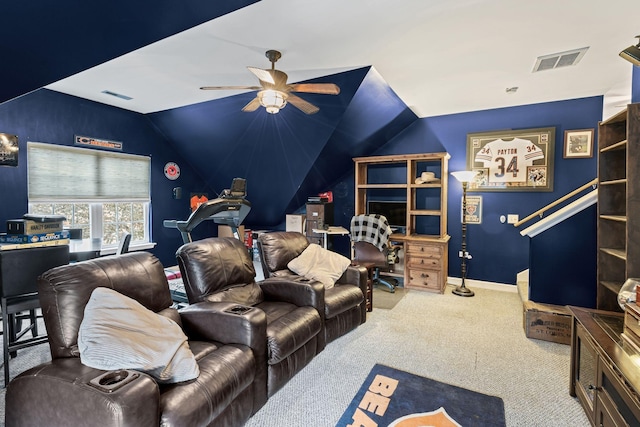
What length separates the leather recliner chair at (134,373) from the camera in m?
1.29

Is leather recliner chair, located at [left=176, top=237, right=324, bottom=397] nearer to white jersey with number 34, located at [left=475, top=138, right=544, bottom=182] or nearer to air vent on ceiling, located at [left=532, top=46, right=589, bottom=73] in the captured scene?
air vent on ceiling, located at [left=532, top=46, right=589, bottom=73]

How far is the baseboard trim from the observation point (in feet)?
15.5

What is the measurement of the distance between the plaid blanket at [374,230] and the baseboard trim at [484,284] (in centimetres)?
143

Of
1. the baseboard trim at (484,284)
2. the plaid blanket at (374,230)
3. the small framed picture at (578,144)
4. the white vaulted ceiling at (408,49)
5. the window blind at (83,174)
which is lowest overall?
the baseboard trim at (484,284)

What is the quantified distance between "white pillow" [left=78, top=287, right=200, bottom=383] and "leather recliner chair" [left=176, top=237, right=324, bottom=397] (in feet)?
2.20

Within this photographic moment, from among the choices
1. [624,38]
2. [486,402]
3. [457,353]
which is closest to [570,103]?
[624,38]

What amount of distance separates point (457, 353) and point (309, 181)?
3.39 m

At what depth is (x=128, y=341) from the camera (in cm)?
151

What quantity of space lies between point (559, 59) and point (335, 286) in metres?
3.08

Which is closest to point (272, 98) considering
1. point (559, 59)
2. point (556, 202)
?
point (559, 59)

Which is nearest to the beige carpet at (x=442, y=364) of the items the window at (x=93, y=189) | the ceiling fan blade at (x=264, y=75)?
the window at (x=93, y=189)

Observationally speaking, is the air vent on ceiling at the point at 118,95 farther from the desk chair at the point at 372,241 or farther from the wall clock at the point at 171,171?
the desk chair at the point at 372,241

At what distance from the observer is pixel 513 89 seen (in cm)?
391

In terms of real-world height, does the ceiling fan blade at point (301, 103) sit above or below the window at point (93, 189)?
above
